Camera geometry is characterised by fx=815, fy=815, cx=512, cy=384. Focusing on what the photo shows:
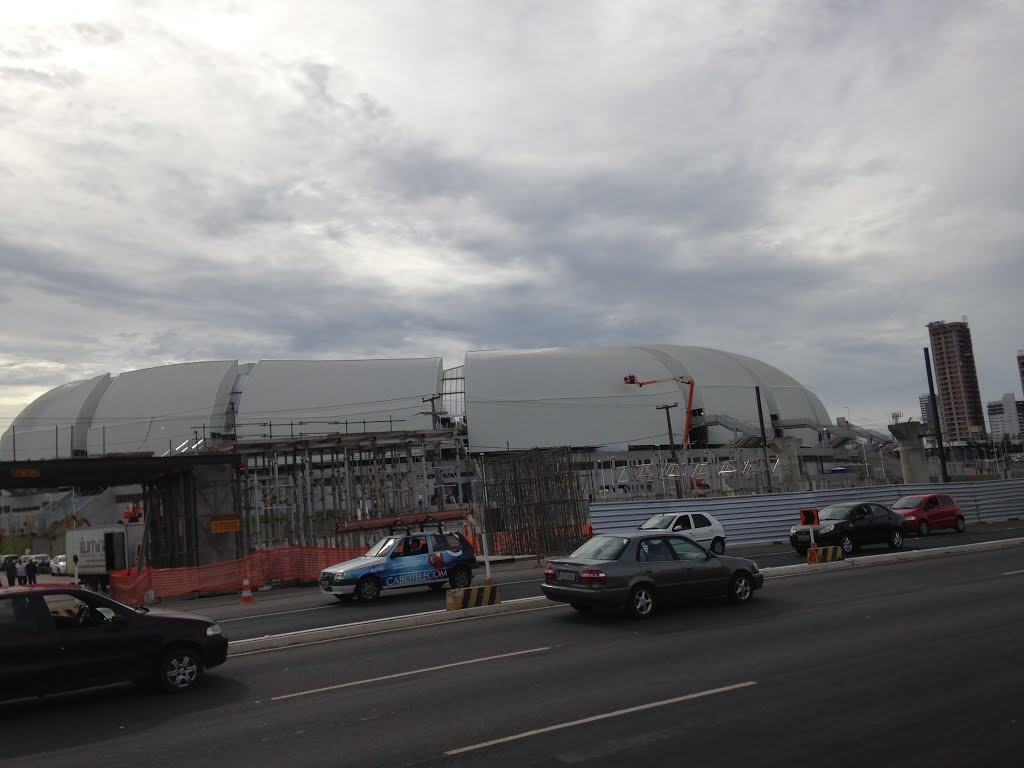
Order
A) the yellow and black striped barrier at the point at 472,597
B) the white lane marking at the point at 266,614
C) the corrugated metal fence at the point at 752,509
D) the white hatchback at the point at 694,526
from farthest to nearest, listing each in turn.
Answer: the corrugated metal fence at the point at 752,509, the white hatchback at the point at 694,526, the white lane marking at the point at 266,614, the yellow and black striped barrier at the point at 472,597

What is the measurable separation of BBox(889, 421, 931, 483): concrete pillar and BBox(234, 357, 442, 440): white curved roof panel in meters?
45.5

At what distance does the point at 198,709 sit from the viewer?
8852 mm

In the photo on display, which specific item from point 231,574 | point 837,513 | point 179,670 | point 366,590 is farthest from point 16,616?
point 837,513

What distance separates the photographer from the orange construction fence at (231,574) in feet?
84.0

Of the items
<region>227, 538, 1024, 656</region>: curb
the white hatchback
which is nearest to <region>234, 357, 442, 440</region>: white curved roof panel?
the white hatchback

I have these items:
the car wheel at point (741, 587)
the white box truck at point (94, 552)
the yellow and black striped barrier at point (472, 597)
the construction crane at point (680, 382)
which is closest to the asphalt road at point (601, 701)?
the car wheel at point (741, 587)

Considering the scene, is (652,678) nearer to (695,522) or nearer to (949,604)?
(949,604)

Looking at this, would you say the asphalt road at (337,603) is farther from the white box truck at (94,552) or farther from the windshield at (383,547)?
the white box truck at (94,552)

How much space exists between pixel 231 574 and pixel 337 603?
865 centimetres

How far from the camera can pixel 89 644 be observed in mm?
9078

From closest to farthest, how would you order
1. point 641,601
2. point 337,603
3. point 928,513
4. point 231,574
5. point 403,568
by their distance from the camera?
point 641,601 < point 403,568 < point 337,603 < point 231,574 < point 928,513

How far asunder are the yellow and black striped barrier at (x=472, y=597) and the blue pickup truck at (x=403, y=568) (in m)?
4.49

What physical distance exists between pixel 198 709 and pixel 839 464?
94.8 m

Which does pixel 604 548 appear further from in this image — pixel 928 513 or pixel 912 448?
pixel 912 448
